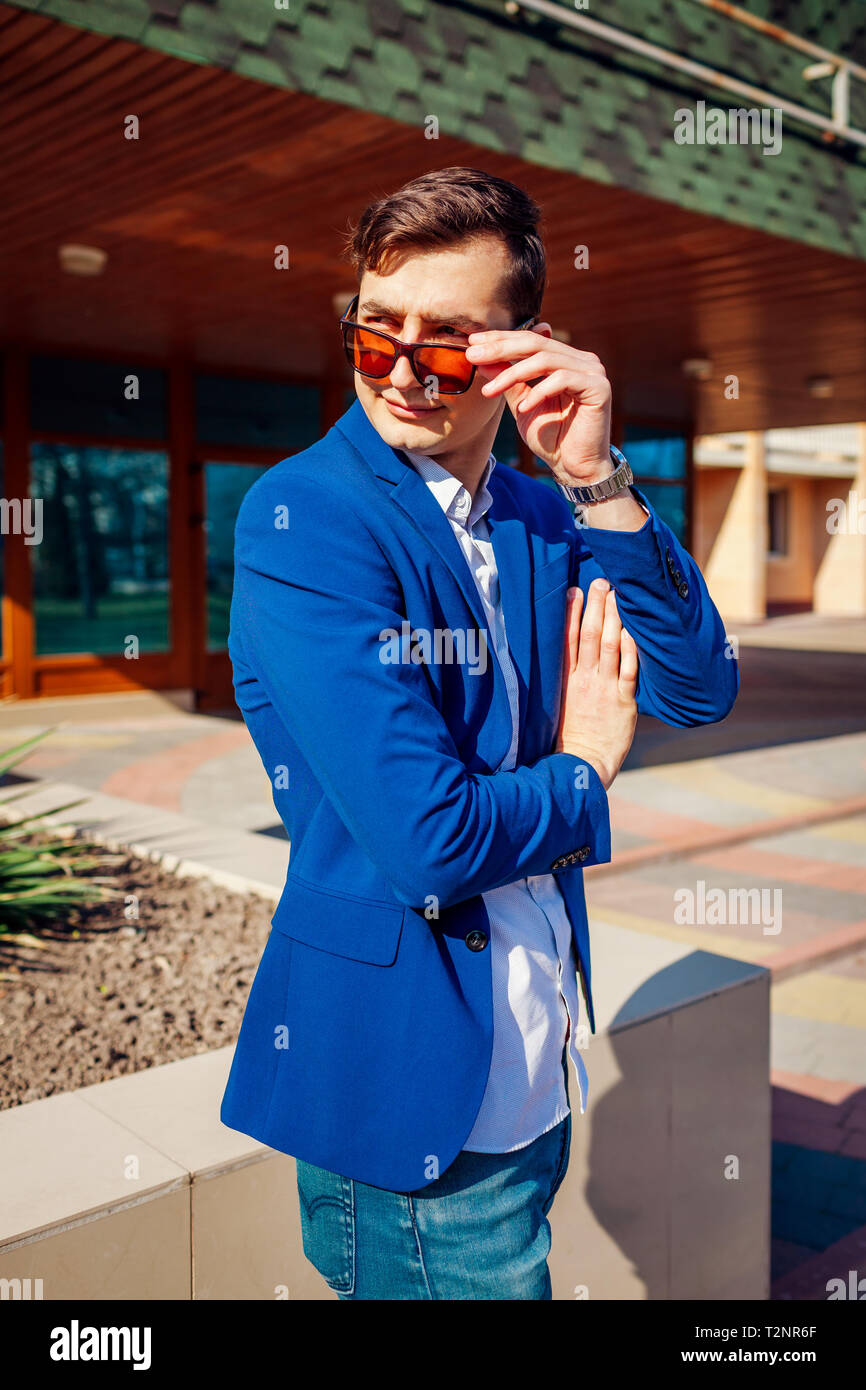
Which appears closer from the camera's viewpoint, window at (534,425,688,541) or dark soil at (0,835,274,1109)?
dark soil at (0,835,274,1109)

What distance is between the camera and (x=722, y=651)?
1733mm

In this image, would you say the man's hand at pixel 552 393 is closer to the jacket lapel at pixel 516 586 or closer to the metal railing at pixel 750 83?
the jacket lapel at pixel 516 586

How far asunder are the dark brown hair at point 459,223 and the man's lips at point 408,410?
6.4 inches

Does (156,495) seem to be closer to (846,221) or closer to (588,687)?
(846,221)

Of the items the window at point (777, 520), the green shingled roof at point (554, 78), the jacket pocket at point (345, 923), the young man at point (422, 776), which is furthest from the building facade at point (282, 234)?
the window at point (777, 520)

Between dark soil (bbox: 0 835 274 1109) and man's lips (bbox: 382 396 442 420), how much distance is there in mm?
1864

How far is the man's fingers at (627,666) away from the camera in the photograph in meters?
1.66

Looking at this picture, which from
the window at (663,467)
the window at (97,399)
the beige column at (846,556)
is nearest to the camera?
the window at (97,399)

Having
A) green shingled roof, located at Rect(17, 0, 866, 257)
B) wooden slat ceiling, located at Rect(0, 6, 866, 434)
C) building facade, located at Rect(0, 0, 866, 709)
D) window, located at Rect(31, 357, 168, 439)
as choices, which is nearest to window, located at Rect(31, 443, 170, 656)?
building facade, located at Rect(0, 0, 866, 709)

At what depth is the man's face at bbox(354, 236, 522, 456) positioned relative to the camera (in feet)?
4.70

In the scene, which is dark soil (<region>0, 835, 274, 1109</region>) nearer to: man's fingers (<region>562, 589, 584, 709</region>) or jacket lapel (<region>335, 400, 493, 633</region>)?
man's fingers (<region>562, 589, 584, 709</region>)

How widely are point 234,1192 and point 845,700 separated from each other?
1312 cm

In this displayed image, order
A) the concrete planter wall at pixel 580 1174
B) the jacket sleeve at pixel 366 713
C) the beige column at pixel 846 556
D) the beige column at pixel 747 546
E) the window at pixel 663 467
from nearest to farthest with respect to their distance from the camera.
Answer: the jacket sleeve at pixel 366 713 < the concrete planter wall at pixel 580 1174 < the window at pixel 663 467 < the beige column at pixel 747 546 < the beige column at pixel 846 556
